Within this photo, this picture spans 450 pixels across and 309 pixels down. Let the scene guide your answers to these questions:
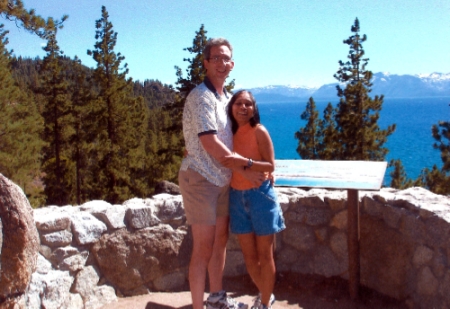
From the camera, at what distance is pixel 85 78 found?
22.8 metres

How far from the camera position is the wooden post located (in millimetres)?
3598

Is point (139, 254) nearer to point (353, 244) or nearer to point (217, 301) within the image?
point (217, 301)

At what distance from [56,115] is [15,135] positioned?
3.64 m

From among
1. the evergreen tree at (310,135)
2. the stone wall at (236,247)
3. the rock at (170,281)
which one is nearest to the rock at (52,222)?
the stone wall at (236,247)

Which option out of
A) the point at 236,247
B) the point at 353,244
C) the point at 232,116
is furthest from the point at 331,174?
the point at 236,247

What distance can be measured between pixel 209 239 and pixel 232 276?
56.4 inches

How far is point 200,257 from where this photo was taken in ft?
9.20

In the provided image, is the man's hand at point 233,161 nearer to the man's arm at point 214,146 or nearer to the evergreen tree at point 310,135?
the man's arm at point 214,146

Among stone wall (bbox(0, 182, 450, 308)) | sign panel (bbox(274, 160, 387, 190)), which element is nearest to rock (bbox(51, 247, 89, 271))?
stone wall (bbox(0, 182, 450, 308))

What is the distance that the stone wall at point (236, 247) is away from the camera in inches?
126

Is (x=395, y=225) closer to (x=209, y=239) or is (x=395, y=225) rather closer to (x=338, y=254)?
(x=338, y=254)

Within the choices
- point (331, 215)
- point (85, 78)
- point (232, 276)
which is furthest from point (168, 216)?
point (85, 78)

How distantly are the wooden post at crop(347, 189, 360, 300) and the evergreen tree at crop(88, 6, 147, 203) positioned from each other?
2016 cm

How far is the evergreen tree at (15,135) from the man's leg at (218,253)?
58.7 ft
